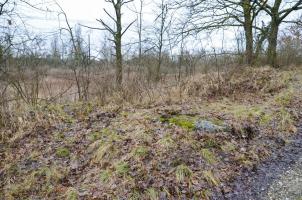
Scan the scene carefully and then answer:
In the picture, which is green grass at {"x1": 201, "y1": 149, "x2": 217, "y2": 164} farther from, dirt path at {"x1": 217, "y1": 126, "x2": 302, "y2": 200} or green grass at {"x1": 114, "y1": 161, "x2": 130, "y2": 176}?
green grass at {"x1": 114, "y1": 161, "x2": 130, "y2": 176}

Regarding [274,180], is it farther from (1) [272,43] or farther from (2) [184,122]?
(1) [272,43]

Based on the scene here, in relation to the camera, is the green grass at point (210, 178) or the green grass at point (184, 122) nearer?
the green grass at point (210, 178)

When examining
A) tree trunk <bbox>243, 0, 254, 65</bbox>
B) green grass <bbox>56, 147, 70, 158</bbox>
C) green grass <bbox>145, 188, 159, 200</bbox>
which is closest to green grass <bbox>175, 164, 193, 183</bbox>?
green grass <bbox>145, 188, 159, 200</bbox>

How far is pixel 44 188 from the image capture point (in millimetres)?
4305

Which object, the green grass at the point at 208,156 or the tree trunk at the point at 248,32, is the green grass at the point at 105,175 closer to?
the green grass at the point at 208,156

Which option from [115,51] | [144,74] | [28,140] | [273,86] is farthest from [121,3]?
[28,140]

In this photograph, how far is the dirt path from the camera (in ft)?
12.1

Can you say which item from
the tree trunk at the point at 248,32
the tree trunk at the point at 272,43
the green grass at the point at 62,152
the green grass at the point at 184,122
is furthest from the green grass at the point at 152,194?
the tree trunk at the point at 272,43


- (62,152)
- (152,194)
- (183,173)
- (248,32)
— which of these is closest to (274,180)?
(183,173)

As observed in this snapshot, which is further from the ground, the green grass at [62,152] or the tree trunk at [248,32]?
the tree trunk at [248,32]

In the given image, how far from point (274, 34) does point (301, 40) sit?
2389 mm

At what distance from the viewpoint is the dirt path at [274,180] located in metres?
3.70

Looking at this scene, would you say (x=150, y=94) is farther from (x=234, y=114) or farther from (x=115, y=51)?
(x=115, y=51)

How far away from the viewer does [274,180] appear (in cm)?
402
